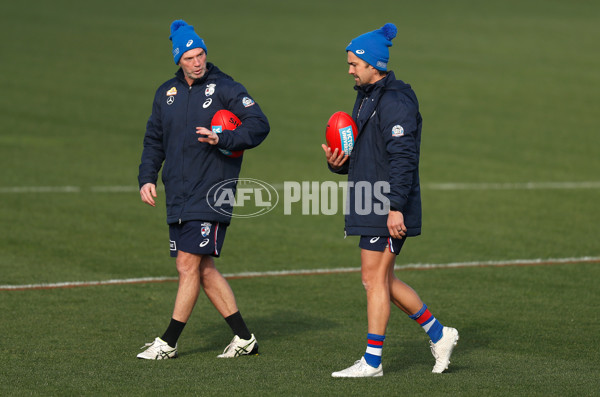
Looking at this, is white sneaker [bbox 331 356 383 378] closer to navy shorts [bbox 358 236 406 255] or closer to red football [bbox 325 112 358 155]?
navy shorts [bbox 358 236 406 255]

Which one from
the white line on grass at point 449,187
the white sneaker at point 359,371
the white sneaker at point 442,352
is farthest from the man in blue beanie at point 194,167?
the white line on grass at point 449,187

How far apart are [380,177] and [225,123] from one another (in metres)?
1.37

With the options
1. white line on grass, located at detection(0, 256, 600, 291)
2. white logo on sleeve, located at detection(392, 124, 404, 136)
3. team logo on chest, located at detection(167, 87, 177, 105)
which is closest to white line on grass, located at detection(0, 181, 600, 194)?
white line on grass, located at detection(0, 256, 600, 291)

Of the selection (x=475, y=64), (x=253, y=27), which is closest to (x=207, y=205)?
(x=475, y=64)

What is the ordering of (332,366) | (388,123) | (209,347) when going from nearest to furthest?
(388,123), (332,366), (209,347)

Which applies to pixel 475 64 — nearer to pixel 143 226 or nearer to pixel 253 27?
pixel 253 27

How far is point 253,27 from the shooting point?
42.7 metres

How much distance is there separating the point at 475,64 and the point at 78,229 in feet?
73.7

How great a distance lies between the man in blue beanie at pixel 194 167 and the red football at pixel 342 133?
2.55ft

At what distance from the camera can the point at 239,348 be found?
8531mm

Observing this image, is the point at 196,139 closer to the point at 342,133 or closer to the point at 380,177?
the point at 342,133

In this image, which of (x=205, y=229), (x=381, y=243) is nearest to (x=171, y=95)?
(x=205, y=229)

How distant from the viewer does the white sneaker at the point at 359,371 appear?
24.9 ft

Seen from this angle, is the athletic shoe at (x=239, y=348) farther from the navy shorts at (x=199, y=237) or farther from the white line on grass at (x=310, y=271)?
the white line on grass at (x=310, y=271)
